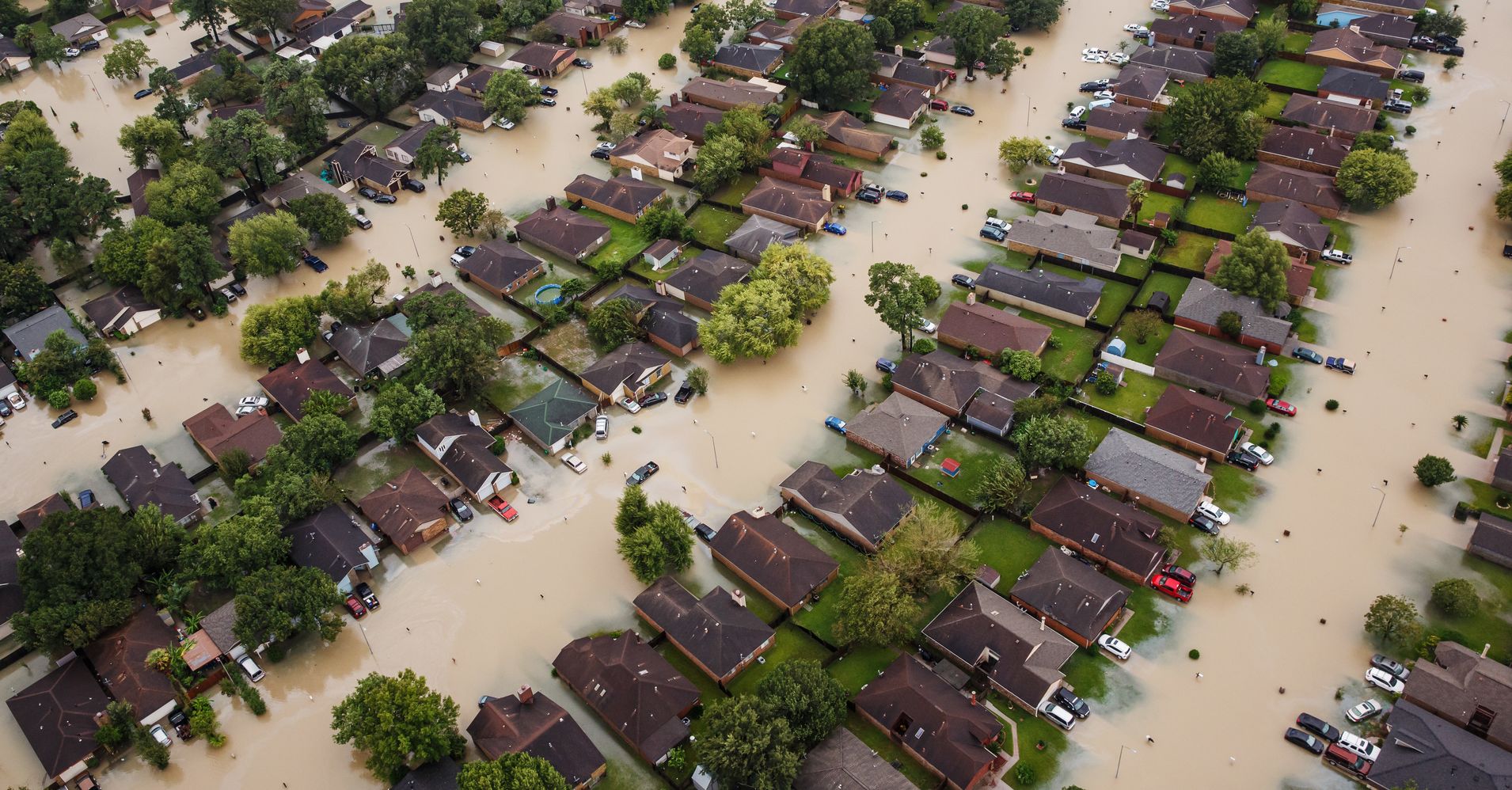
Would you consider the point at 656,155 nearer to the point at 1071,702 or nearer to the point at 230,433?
the point at 230,433

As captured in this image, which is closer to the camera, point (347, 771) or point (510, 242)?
point (347, 771)

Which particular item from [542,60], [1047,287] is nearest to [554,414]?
[1047,287]

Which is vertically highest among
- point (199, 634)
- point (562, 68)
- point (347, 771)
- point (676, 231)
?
point (562, 68)

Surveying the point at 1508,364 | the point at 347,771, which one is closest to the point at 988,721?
the point at 347,771

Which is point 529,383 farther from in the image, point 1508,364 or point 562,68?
point 1508,364

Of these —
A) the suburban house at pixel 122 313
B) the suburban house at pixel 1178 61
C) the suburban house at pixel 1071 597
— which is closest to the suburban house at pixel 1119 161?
the suburban house at pixel 1178 61

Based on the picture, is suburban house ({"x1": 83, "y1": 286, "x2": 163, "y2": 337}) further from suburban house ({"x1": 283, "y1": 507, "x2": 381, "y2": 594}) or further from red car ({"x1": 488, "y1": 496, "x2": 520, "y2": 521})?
red car ({"x1": 488, "y1": 496, "x2": 520, "y2": 521})
